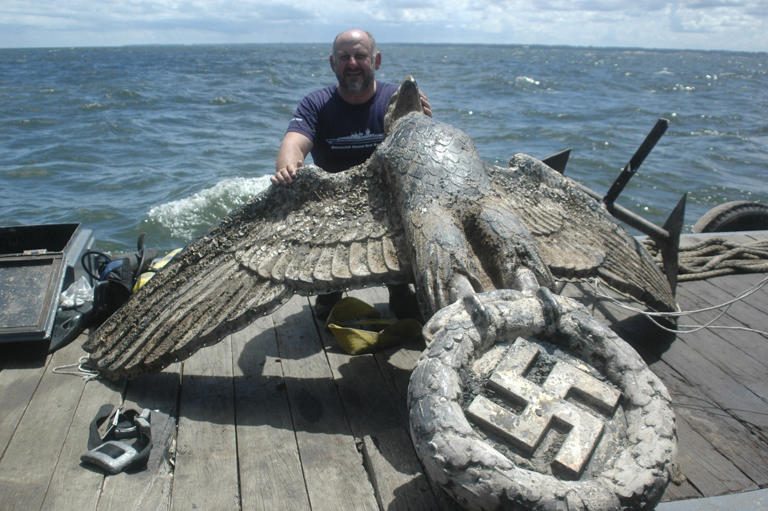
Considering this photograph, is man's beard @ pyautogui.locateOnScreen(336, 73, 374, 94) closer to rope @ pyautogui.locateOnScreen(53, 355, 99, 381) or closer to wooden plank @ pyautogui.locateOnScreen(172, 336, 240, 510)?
wooden plank @ pyautogui.locateOnScreen(172, 336, 240, 510)

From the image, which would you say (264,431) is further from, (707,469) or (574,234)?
(707,469)

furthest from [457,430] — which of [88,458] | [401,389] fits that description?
[88,458]

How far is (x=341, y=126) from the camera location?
4422mm

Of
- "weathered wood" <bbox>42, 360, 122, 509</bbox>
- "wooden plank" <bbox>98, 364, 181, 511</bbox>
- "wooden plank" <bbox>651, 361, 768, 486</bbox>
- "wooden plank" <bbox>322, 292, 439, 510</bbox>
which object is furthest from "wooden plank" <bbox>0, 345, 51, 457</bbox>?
"wooden plank" <bbox>651, 361, 768, 486</bbox>

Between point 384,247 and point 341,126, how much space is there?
5.02 feet

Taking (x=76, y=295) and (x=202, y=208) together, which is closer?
(x=76, y=295)

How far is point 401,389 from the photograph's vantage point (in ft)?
11.4

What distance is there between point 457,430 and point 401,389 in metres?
1.39

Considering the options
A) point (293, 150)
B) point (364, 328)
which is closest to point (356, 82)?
point (293, 150)

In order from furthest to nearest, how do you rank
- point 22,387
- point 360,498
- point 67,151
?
point 67,151
point 22,387
point 360,498

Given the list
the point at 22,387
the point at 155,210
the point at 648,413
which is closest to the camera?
the point at 648,413

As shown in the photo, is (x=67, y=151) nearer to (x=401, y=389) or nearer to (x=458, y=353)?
(x=401, y=389)

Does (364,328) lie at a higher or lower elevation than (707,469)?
lower

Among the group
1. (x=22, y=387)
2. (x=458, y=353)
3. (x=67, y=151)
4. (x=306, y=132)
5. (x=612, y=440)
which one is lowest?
(x=67, y=151)
